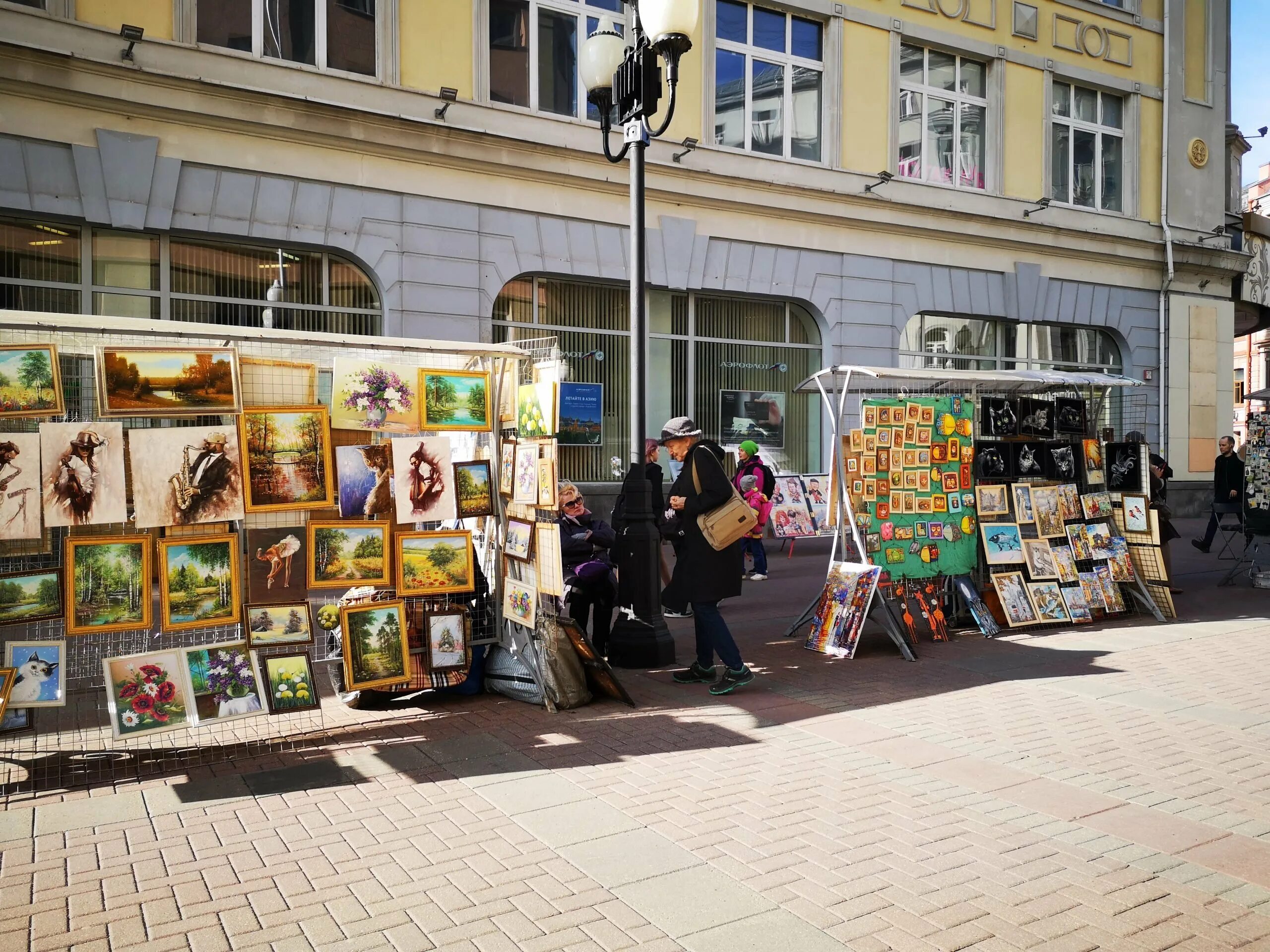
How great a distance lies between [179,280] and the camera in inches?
520

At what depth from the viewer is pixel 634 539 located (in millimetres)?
8406

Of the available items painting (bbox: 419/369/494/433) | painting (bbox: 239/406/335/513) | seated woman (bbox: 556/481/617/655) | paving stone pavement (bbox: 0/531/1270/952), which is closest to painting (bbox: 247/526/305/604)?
painting (bbox: 239/406/335/513)

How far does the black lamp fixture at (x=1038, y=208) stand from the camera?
20.7 meters

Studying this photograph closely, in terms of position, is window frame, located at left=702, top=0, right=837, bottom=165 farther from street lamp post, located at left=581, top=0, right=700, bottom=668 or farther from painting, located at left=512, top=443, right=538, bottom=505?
painting, located at left=512, top=443, right=538, bottom=505

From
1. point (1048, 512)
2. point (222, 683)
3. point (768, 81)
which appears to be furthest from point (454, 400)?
point (768, 81)

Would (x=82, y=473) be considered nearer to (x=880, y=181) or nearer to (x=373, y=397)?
(x=373, y=397)

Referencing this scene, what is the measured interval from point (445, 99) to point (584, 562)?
875 cm

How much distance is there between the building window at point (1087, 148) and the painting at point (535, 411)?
17950 millimetres

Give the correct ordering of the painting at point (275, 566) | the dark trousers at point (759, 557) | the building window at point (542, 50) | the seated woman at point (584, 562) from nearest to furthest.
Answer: the painting at point (275, 566) < the seated woman at point (584, 562) < the dark trousers at point (759, 557) < the building window at point (542, 50)

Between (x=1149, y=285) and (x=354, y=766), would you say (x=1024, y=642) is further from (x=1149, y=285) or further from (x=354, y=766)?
(x=1149, y=285)

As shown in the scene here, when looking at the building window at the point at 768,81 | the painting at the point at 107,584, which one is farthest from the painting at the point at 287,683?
the building window at the point at 768,81

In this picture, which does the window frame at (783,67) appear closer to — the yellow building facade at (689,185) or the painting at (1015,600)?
the yellow building facade at (689,185)

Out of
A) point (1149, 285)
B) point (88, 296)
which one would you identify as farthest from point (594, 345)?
point (1149, 285)

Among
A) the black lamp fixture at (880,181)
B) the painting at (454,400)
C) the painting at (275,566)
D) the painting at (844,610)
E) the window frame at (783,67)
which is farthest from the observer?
the black lamp fixture at (880,181)
